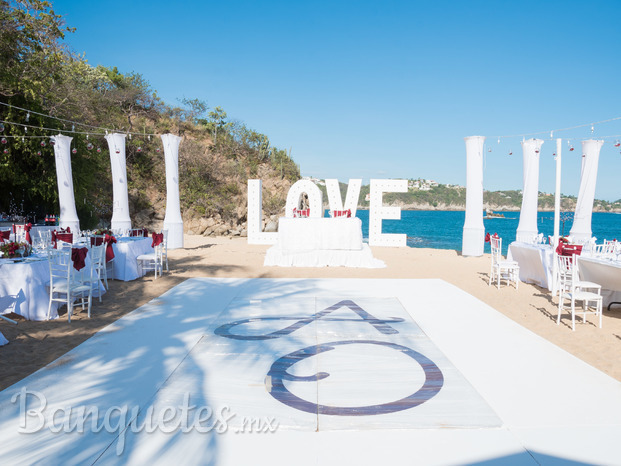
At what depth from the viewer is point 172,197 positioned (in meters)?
15.1

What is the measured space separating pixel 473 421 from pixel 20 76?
60.6 feet

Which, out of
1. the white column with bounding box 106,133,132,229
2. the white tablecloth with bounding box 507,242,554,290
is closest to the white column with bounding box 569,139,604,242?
the white tablecloth with bounding box 507,242,554,290

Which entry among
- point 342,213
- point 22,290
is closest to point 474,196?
point 342,213

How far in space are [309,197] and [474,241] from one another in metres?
6.42

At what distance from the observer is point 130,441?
291cm

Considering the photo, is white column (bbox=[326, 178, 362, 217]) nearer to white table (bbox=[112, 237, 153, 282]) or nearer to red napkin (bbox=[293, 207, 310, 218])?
red napkin (bbox=[293, 207, 310, 218])

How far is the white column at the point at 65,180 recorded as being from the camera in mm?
13055

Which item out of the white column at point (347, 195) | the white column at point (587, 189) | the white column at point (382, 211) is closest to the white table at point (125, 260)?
the white column at point (347, 195)

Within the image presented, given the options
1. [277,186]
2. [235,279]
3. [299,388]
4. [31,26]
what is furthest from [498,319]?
[277,186]

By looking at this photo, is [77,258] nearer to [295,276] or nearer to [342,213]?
[295,276]

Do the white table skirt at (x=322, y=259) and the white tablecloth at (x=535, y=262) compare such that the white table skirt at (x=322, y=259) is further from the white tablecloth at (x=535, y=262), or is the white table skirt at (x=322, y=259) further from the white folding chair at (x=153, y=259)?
the white tablecloth at (x=535, y=262)

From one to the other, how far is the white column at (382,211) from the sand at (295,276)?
2222 mm

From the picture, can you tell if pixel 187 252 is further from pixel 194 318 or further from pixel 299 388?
pixel 299 388

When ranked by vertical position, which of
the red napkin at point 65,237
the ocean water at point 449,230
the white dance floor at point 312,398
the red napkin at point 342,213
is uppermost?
the red napkin at point 342,213
